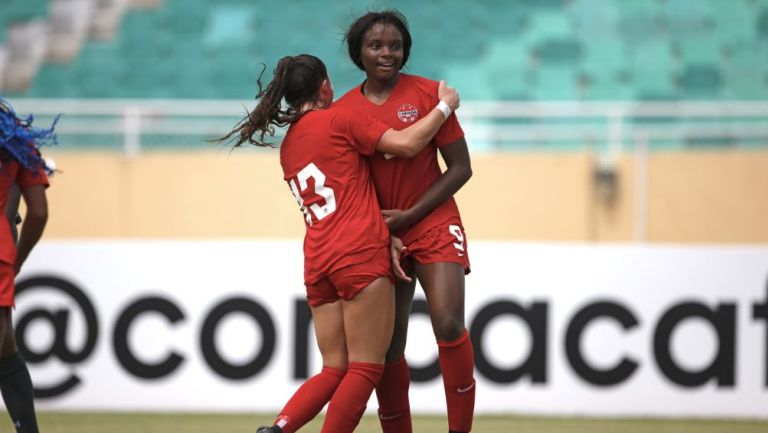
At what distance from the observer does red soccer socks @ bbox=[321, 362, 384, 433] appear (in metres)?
4.45

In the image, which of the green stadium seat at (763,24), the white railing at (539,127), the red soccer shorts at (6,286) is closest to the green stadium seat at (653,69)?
the white railing at (539,127)

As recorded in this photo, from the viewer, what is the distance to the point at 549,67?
37.5 ft

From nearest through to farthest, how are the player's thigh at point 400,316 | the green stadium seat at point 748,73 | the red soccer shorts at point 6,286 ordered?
the red soccer shorts at point 6,286 → the player's thigh at point 400,316 → the green stadium seat at point 748,73

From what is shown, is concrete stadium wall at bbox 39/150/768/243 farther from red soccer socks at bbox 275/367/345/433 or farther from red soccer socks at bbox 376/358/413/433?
red soccer socks at bbox 275/367/345/433

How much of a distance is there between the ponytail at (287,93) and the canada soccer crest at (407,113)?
307 millimetres

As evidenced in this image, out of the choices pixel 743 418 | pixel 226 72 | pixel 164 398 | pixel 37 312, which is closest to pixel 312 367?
pixel 164 398

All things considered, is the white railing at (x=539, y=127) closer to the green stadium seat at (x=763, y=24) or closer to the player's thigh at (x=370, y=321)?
the green stadium seat at (x=763, y=24)

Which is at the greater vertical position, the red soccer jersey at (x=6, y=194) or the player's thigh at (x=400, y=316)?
the red soccer jersey at (x=6, y=194)

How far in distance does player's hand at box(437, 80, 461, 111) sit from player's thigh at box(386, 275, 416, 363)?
0.68 meters

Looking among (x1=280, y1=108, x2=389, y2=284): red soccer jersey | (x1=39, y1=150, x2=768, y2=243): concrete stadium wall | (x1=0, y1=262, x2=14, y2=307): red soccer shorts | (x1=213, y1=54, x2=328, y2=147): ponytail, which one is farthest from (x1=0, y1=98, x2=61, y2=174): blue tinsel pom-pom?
(x1=39, y1=150, x2=768, y2=243): concrete stadium wall

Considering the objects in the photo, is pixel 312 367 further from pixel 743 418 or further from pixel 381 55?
pixel 381 55

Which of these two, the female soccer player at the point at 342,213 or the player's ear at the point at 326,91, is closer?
the female soccer player at the point at 342,213

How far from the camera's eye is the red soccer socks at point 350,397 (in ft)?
14.6

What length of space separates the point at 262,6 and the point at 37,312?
5244mm
